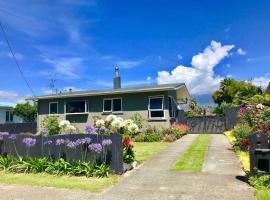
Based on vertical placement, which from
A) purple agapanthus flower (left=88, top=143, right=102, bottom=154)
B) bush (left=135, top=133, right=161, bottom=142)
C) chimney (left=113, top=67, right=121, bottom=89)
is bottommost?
bush (left=135, top=133, right=161, bottom=142)

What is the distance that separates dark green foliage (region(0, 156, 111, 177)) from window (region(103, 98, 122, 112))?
12753 mm

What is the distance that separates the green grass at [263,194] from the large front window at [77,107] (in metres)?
18.5

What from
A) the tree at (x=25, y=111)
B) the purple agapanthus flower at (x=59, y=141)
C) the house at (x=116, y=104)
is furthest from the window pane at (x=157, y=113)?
the tree at (x=25, y=111)

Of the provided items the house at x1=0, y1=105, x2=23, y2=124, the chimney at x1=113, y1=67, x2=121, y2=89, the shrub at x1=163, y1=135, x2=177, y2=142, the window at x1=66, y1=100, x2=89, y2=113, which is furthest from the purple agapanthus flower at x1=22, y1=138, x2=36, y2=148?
the house at x1=0, y1=105, x2=23, y2=124

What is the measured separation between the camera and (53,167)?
30.7 feet

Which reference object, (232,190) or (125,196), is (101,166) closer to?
(125,196)

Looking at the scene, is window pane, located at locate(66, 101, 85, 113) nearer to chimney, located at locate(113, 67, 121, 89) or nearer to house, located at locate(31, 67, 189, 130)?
house, located at locate(31, 67, 189, 130)

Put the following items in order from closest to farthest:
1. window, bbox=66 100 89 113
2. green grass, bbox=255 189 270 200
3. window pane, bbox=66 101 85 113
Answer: green grass, bbox=255 189 270 200, window, bbox=66 100 89 113, window pane, bbox=66 101 85 113

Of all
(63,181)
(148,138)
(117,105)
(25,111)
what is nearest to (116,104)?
(117,105)

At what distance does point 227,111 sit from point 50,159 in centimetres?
1804

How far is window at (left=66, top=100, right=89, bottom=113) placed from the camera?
24.0 meters

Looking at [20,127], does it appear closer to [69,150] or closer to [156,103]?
[156,103]

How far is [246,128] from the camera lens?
1443cm

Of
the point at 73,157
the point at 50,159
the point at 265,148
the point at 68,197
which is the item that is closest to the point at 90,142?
the point at 73,157
